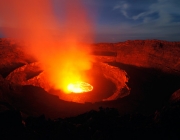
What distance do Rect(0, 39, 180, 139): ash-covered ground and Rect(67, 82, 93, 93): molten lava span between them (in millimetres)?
6159

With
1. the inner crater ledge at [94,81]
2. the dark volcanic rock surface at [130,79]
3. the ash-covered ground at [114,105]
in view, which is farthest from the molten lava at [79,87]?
the ash-covered ground at [114,105]

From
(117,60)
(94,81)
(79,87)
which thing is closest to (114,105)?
(79,87)

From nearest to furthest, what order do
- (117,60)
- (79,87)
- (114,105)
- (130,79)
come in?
(114,105) < (130,79) < (79,87) < (117,60)

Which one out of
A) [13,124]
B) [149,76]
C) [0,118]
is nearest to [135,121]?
[13,124]

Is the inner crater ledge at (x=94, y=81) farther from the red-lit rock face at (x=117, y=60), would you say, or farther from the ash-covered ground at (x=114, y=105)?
the ash-covered ground at (x=114, y=105)

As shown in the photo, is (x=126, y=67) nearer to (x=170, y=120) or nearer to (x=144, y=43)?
(x=144, y=43)

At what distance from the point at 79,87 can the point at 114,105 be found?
1079 cm

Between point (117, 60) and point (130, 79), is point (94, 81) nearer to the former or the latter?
point (130, 79)

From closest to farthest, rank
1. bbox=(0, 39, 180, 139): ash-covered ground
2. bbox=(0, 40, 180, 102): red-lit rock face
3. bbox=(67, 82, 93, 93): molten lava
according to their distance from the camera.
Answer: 1. bbox=(0, 39, 180, 139): ash-covered ground
2. bbox=(0, 40, 180, 102): red-lit rock face
3. bbox=(67, 82, 93, 93): molten lava

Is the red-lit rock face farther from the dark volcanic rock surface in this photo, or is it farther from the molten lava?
the molten lava

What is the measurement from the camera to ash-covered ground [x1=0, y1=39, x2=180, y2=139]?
26.2ft

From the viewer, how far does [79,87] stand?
29094mm

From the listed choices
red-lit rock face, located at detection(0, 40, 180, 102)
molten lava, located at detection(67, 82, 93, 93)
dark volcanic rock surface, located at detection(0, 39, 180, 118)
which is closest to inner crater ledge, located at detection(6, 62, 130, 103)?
red-lit rock face, located at detection(0, 40, 180, 102)

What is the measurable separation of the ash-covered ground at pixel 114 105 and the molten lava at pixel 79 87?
6159mm
